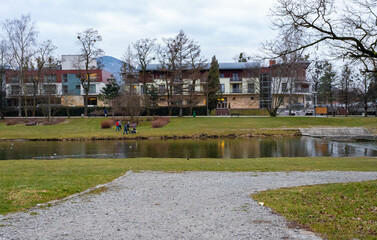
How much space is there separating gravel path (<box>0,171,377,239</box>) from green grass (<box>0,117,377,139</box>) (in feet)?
97.2

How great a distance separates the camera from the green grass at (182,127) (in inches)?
1635

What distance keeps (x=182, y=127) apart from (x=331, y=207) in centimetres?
3897

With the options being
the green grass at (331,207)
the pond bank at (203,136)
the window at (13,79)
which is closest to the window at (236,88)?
the pond bank at (203,136)

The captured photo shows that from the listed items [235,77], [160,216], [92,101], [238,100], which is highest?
[235,77]

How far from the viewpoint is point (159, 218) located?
301 inches

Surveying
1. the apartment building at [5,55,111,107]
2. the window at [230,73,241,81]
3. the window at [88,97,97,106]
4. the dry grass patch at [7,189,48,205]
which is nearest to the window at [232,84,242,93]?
the window at [230,73,241,81]

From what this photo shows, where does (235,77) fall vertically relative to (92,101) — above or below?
above

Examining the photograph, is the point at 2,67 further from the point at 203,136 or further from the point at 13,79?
the point at 203,136

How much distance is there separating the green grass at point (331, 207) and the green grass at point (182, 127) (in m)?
31.5

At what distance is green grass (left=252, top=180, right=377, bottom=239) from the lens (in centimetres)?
642

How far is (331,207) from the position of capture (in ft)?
25.9

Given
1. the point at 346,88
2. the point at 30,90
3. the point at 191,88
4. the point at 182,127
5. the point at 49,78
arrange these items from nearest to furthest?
1. the point at 182,127
2. the point at 191,88
3. the point at 30,90
4. the point at 346,88
5. the point at 49,78

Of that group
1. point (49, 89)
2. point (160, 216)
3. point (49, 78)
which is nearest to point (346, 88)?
point (49, 89)

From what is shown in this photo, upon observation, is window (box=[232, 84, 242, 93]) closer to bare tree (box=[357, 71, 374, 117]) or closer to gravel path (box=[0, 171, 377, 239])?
bare tree (box=[357, 71, 374, 117])
